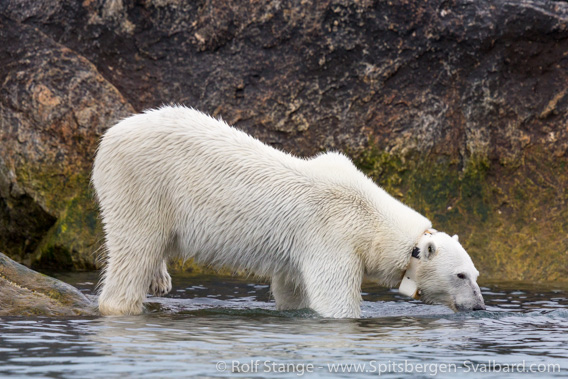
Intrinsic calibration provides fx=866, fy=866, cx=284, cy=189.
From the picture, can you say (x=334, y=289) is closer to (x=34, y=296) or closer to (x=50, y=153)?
(x=34, y=296)

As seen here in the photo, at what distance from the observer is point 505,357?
647cm

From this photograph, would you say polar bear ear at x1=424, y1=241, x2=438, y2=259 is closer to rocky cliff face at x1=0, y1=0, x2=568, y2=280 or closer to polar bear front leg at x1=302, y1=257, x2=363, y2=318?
polar bear front leg at x1=302, y1=257, x2=363, y2=318

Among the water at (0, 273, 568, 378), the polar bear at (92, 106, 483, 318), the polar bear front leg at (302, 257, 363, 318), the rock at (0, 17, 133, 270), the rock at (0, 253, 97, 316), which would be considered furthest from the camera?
the rock at (0, 17, 133, 270)

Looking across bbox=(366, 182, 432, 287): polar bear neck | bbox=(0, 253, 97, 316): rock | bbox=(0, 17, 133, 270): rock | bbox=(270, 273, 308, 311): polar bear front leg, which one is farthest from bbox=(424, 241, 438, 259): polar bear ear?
bbox=(0, 17, 133, 270): rock

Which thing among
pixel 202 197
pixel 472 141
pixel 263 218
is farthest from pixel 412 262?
pixel 472 141

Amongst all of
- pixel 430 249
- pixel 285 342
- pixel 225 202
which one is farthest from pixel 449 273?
pixel 285 342

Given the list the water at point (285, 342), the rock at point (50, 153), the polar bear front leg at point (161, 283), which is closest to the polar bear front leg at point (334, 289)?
the water at point (285, 342)

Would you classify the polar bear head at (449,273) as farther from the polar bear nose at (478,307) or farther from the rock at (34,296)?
the rock at (34,296)

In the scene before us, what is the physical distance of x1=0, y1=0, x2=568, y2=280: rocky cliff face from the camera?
12203 mm

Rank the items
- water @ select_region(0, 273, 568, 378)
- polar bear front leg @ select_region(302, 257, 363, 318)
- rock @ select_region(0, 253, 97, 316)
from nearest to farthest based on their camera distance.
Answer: water @ select_region(0, 273, 568, 378) → rock @ select_region(0, 253, 97, 316) → polar bear front leg @ select_region(302, 257, 363, 318)

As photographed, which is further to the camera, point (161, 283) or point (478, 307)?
point (161, 283)

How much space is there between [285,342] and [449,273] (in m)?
2.41

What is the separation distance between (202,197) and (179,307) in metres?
1.38

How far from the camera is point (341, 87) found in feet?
41.8
